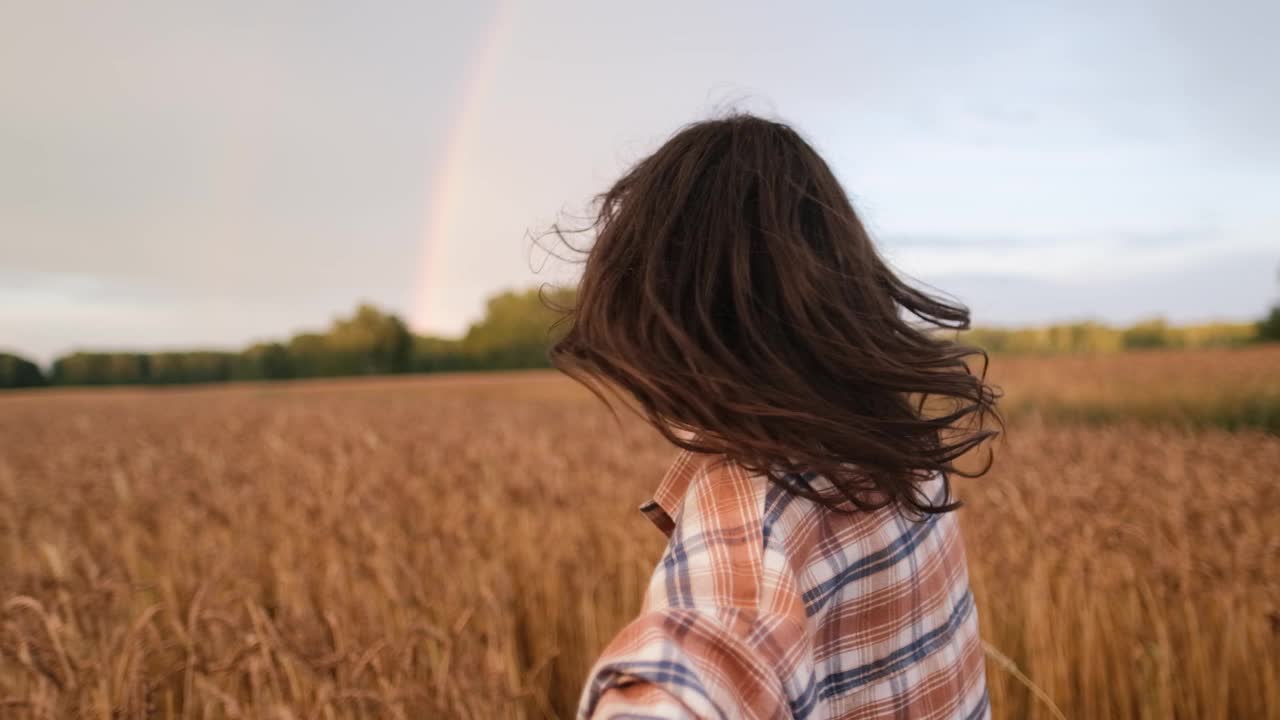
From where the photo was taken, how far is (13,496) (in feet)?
12.6

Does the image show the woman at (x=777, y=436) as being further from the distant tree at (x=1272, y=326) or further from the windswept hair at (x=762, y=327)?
the distant tree at (x=1272, y=326)

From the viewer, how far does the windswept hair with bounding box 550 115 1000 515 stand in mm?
798

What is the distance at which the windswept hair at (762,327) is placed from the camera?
0.80 meters

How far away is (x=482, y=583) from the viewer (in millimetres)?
2266

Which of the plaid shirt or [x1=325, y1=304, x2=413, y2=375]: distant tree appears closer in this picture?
the plaid shirt

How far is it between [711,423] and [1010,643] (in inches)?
74.2

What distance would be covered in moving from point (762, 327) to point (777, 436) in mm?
127

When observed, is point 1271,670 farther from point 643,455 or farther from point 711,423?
point 643,455

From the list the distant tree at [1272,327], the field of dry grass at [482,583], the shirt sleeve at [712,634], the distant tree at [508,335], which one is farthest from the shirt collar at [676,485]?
the distant tree at [508,335]

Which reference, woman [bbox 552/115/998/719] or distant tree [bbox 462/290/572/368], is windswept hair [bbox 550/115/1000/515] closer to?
woman [bbox 552/115/998/719]

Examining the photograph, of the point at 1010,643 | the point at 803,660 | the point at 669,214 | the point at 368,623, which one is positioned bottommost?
the point at 1010,643

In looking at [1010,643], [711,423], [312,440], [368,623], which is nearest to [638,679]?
[711,423]

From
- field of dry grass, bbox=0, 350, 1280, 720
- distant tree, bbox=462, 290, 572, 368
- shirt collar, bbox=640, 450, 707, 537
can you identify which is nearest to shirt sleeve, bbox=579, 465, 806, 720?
shirt collar, bbox=640, 450, 707, 537

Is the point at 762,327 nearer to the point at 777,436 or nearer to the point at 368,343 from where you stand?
the point at 777,436
